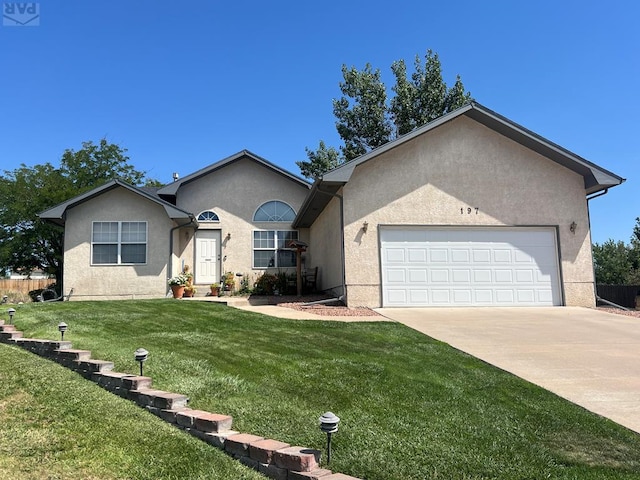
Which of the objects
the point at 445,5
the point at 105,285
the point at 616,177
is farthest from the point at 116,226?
the point at 616,177

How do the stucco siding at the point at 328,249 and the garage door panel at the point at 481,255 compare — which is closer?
the garage door panel at the point at 481,255

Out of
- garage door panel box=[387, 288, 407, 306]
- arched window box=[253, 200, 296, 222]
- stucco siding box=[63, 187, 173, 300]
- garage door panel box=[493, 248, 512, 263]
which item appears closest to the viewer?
garage door panel box=[387, 288, 407, 306]

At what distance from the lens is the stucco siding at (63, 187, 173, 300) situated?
16422 mm

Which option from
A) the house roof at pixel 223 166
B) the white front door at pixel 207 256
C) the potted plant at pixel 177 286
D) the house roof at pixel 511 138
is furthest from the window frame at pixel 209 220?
the house roof at pixel 511 138

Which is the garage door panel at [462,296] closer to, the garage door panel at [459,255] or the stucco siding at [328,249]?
the garage door panel at [459,255]

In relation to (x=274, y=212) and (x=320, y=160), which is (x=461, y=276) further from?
(x=320, y=160)

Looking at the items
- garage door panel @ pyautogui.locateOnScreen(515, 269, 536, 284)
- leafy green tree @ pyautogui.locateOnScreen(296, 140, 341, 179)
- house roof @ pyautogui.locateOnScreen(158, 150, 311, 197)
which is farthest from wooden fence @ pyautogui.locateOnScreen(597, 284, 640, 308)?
leafy green tree @ pyautogui.locateOnScreen(296, 140, 341, 179)

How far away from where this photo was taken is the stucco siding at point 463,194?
1329cm

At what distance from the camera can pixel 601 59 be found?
13.6 meters

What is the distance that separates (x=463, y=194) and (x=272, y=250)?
308 inches

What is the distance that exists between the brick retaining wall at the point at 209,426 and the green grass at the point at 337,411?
0.48 feet

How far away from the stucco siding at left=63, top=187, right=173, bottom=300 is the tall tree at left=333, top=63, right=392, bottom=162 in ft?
55.0

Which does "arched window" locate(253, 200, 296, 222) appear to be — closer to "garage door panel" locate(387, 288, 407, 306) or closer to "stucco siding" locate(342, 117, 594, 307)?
"stucco siding" locate(342, 117, 594, 307)

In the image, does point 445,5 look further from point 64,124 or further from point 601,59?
point 64,124
